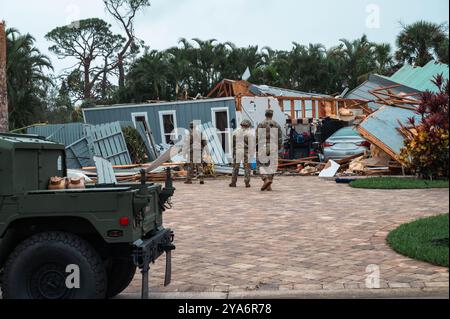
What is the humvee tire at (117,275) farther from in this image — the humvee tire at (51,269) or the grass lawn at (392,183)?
the grass lawn at (392,183)

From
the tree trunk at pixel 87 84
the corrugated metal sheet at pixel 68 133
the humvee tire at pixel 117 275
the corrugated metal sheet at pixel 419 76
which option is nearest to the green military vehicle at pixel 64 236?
the humvee tire at pixel 117 275

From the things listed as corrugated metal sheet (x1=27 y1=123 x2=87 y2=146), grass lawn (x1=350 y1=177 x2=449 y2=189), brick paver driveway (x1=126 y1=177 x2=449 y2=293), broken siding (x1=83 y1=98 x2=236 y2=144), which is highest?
broken siding (x1=83 y1=98 x2=236 y2=144)

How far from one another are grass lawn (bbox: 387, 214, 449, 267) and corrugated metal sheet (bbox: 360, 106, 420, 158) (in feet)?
27.8

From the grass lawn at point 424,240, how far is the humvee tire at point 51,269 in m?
3.69

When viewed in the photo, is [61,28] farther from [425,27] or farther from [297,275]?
[297,275]

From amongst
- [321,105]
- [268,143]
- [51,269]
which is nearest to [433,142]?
[51,269]

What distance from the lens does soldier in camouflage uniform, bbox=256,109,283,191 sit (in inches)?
558

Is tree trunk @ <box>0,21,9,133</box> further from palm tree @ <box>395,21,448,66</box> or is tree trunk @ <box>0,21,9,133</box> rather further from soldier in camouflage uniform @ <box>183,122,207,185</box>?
palm tree @ <box>395,21,448,66</box>

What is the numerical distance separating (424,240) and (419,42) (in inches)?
1295

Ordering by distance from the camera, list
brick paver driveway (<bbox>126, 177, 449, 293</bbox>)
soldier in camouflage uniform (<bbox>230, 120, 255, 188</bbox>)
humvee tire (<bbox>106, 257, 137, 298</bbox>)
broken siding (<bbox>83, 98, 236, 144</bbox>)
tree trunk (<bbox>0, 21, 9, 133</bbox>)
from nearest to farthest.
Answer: humvee tire (<bbox>106, 257, 137, 298</bbox>) → brick paver driveway (<bbox>126, 177, 449, 293</bbox>) → tree trunk (<bbox>0, 21, 9, 133</bbox>) → soldier in camouflage uniform (<bbox>230, 120, 255, 188</bbox>) → broken siding (<bbox>83, 98, 236, 144</bbox>)

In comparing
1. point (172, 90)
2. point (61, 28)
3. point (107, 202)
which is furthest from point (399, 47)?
point (107, 202)

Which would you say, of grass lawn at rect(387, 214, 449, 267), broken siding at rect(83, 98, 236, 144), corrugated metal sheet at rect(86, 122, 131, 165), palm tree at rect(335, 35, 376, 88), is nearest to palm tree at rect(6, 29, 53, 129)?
broken siding at rect(83, 98, 236, 144)

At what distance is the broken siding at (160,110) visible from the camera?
888 inches

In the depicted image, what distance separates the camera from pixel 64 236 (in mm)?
4789
